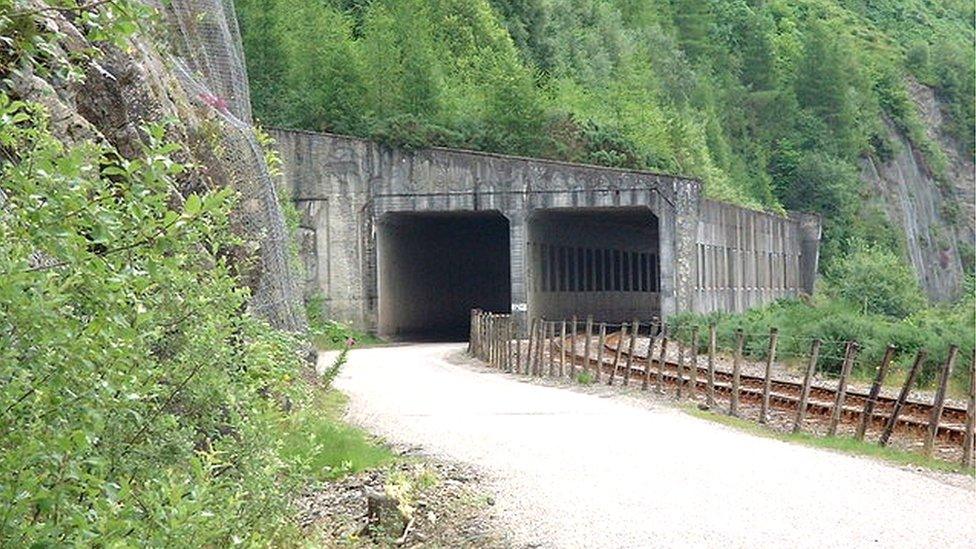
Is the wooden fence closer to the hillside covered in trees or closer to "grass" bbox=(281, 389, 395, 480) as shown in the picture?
"grass" bbox=(281, 389, 395, 480)

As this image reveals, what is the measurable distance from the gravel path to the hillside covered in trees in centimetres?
2509

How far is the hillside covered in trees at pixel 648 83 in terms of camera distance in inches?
1917

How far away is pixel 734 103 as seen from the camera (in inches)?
3765

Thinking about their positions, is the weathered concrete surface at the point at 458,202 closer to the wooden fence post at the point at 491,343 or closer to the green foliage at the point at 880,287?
the wooden fence post at the point at 491,343

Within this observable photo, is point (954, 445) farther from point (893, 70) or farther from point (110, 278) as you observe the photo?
point (893, 70)

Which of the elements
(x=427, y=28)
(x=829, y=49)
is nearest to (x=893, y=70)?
(x=829, y=49)

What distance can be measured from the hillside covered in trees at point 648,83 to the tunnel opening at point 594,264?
282cm

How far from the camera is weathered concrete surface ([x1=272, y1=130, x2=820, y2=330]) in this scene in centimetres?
4084

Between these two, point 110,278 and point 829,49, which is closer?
point 110,278

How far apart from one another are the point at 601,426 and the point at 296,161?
26.5m

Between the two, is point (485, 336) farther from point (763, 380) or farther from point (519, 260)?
point (763, 380)

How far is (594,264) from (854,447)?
38.1m

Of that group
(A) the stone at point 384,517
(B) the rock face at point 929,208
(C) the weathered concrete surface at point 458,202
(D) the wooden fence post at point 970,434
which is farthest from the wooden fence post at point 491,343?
(B) the rock face at point 929,208

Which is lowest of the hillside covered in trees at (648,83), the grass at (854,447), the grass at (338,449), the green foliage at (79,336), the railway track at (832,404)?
the grass at (854,447)
